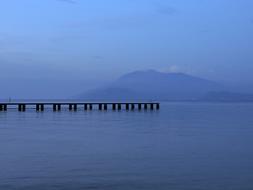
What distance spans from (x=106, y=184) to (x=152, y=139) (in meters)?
16.4

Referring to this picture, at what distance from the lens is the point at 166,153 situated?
24.2 metres

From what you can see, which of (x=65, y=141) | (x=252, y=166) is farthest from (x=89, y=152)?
(x=252, y=166)

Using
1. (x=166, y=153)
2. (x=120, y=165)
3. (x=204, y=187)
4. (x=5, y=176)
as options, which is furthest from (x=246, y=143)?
(x=5, y=176)

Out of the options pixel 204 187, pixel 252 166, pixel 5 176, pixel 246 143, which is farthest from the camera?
pixel 246 143

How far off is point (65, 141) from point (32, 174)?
494 inches

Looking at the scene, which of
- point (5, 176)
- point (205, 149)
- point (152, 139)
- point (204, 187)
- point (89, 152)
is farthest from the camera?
point (152, 139)

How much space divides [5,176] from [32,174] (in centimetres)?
101

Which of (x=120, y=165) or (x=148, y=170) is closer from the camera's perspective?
(x=148, y=170)

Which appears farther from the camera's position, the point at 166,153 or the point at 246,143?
the point at 246,143

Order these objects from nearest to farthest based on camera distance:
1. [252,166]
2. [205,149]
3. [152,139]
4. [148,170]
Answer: [148,170] < [252,166] < [205,149] < [152,139]

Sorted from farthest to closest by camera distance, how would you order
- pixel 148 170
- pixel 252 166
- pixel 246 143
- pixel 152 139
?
pixel 152 139 < pixel 246 143 < pixel 252 166 < pixel 148 170

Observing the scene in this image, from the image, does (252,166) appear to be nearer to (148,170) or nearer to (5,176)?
(148,170)

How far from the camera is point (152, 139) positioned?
3198cm

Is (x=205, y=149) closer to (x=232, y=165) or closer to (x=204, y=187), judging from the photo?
(x=232, y=165)
